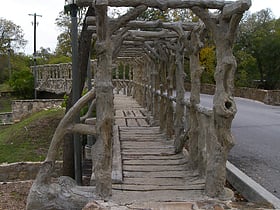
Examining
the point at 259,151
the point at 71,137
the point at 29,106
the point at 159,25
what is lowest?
the point at 29,106

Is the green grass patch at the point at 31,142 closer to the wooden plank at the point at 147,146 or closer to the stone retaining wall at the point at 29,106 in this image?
the wooden plank at the point at 147,146

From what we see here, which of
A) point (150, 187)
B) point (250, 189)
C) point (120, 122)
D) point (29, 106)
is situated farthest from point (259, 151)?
point (29, 106)

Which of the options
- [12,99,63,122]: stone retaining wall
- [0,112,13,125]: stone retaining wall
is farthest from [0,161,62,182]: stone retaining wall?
[0,112,13,125]: stone retaining wall

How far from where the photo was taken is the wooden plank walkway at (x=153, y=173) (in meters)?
4.36

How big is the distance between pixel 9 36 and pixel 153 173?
49.2 metres

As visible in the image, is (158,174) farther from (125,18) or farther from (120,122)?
(120,122)

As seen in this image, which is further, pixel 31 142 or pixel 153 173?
pixel 31 142

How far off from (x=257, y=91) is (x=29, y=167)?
17.6 m

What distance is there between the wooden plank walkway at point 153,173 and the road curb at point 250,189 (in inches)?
22.7

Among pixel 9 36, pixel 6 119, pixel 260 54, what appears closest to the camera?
pixel 6 119

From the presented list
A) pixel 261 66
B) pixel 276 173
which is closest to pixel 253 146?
pixel 276 173

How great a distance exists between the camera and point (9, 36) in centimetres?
5047

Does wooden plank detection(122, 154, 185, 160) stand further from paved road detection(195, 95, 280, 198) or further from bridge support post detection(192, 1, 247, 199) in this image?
bridge support post detection(192, 1, 247, 199)

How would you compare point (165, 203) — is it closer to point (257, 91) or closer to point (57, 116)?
point (57, 116)
